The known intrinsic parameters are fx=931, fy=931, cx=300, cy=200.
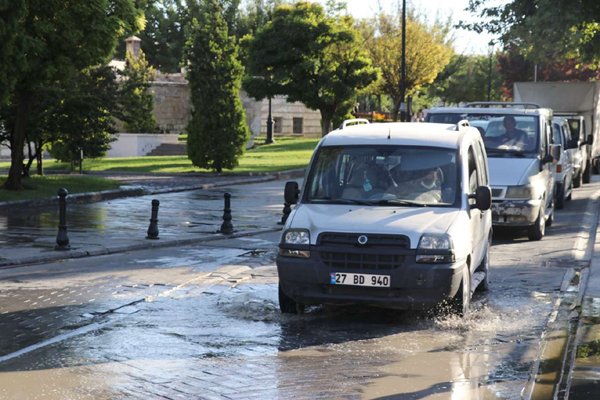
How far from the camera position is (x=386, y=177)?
31.1 feet

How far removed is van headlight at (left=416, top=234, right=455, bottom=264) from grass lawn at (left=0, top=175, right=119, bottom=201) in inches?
585

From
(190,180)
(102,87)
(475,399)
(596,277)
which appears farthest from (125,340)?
(190,180)

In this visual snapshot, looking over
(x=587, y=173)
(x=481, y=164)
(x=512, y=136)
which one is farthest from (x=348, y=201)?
(x=587, y=173)

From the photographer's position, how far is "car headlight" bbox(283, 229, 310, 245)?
8.70 meters

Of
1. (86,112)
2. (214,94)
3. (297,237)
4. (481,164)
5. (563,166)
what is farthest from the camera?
(214,94)

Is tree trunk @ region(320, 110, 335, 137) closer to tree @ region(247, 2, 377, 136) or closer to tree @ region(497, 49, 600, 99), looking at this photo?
tree @ region(247, 2, 377, 136)

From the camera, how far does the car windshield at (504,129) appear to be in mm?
16453

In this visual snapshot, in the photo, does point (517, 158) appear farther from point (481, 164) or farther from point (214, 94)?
point (214, 94)

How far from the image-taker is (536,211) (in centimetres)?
1570

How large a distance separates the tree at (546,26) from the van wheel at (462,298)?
20513mm

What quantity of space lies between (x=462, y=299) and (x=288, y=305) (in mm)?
1698

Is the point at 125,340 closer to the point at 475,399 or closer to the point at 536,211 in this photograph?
the point at 475,399

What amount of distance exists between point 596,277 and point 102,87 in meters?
17.9

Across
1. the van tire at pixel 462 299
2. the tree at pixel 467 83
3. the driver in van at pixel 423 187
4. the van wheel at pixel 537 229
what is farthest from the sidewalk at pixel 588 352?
the tree at pixel 467 83
